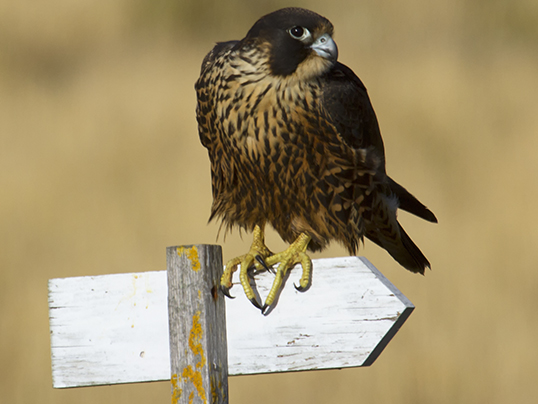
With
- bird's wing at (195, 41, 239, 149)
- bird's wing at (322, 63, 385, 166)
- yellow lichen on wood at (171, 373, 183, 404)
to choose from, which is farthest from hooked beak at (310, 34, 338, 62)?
yellow lichen on wood at (171, 373, 183, 404)

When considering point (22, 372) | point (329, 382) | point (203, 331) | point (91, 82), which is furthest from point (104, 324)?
point (91, 82)

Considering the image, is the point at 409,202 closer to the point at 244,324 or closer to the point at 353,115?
the point at 353,115

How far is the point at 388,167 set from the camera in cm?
418

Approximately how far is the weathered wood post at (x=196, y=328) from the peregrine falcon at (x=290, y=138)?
19.0 inches

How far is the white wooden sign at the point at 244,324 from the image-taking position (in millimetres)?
1286

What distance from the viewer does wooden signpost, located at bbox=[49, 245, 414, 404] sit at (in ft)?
4.24

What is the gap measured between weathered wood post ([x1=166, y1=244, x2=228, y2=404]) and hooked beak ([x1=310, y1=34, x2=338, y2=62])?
818 millimetres

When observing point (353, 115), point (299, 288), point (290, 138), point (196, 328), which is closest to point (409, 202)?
point (353, 115)

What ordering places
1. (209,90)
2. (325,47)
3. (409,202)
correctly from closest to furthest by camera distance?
(325,47) < (209,90) < (409,202)

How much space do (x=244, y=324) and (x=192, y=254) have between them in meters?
0.16

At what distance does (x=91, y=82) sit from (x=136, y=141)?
2.33 ft

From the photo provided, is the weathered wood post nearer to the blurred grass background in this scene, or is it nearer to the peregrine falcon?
the peregrine falcon

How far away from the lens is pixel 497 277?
3.79 m

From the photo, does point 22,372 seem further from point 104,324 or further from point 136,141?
point 104,324
